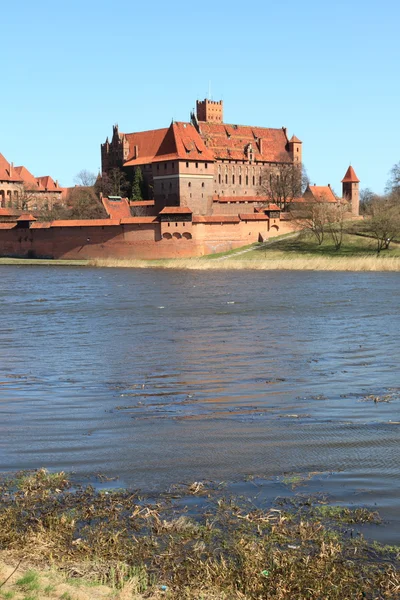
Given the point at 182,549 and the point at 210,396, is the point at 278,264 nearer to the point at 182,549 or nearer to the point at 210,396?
the point at 210,396

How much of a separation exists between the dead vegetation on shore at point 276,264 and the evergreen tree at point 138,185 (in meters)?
14.8

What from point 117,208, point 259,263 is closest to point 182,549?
point 259,263

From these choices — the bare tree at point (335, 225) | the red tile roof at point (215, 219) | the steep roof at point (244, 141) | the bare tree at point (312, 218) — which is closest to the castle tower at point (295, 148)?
the steep roof at point (244, 141)

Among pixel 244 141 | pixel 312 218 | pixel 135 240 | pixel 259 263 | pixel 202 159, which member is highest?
pixel 244 141

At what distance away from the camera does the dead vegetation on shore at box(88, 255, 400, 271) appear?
3591 centimetres

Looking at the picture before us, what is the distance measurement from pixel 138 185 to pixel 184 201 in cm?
646

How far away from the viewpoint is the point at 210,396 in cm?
853

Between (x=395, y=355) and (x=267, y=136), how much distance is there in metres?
61.8

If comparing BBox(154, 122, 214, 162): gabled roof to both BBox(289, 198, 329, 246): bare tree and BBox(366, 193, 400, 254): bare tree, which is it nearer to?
BBox(289, 198, 329, 246): bare tree

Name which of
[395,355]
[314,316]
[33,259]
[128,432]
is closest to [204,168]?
[33,259]

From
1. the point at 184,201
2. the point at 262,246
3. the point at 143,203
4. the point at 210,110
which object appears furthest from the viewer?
the point at 210,110

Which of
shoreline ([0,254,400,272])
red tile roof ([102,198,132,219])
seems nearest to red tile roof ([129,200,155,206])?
red tile roof ([102,198,132,219])

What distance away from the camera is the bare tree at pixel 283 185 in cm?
6081

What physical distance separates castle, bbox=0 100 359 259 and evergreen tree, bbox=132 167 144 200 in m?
0.58
